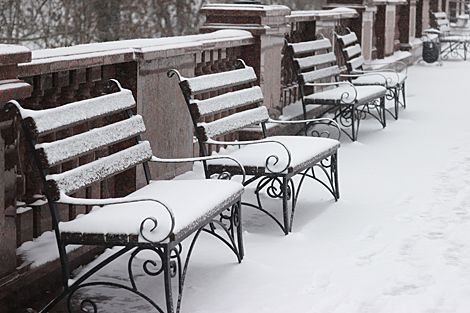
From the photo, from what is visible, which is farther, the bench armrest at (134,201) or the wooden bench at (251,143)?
the wooden bench at (251,143)

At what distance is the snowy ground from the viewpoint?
12.7ft

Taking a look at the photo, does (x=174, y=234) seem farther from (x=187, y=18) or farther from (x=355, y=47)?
(x=187, y=18)

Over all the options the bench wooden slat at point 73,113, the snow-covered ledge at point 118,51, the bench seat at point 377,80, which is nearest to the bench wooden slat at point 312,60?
the bench seat at point 377,80

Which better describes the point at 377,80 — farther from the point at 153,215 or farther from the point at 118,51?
the point at 153,215

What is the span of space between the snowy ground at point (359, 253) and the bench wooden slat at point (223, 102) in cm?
79

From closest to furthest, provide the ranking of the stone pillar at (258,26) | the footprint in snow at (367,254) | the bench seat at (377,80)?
1. the footprint in snow at (367,254)
2. the stone pillar at (258,26)
3. the bench seat at (377,80)

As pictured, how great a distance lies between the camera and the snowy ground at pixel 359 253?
386 centimetres

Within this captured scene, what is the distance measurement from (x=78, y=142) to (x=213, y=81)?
176 cm

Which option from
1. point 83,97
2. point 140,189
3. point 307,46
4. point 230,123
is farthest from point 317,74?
point 140,189

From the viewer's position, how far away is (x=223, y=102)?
527 centimetres

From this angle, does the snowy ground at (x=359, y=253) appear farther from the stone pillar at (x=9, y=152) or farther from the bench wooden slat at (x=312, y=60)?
the bench wooden slat at (x=312, y=60)

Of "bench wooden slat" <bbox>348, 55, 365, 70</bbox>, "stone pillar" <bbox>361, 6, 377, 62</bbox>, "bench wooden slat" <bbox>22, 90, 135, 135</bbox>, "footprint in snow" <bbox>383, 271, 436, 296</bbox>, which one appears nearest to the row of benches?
"bench wooden slat" <bbox>22, 90, 135, 135</bbox>

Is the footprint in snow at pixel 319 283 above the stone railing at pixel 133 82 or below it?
below

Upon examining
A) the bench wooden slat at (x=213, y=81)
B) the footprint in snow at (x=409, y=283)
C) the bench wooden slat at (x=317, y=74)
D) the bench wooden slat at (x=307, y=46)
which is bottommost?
the footprint in snow at (x=409, y=283)
